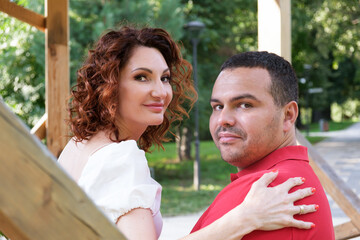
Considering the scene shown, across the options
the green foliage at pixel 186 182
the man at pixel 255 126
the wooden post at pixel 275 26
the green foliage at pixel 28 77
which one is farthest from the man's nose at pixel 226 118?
the green foliage at pixel 28 77

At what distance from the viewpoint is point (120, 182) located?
1.65 m

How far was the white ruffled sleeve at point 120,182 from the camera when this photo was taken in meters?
1.59

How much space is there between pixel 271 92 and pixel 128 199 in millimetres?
606

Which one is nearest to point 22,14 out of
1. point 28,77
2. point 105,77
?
point 105,77

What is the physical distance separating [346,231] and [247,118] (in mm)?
2740

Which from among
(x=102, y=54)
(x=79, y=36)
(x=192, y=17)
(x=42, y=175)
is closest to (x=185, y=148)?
(x=192, y=17)

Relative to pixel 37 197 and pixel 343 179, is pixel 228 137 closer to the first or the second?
pixel 37 197

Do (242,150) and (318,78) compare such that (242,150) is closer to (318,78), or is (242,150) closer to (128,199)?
(128,199)

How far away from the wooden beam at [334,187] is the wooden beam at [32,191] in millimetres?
3039

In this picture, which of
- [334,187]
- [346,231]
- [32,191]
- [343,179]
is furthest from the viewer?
[343,179]

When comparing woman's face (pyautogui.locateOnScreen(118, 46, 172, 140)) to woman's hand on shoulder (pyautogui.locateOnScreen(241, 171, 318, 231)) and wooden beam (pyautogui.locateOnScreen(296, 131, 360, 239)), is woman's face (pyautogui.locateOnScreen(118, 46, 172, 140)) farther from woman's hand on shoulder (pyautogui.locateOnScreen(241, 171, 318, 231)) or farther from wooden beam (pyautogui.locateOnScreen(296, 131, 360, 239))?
wooden beam (pyautogui.locateOnScreen(296, 131, 360, 239))

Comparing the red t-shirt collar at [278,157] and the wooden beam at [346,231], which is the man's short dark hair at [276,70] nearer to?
the red t-shirt collar at [278,157]

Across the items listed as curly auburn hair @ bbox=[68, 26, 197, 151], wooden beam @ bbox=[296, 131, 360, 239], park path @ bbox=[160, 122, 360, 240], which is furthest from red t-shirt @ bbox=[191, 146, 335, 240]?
park path @ bbox=[160, 122, 360, 240]

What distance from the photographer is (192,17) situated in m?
14.3
